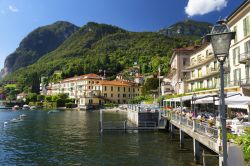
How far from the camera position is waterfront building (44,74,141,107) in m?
135

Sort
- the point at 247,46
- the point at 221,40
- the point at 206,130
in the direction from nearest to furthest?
the point at 221,40
the point at 206,130
the point at 247,46

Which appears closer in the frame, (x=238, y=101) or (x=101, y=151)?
(x=238, y=101)

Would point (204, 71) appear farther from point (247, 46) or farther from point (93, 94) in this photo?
point (93, 94)

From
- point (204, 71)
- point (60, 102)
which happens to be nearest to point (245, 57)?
point (204, 71)

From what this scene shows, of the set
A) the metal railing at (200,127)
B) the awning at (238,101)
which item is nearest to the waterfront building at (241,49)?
the metal railing at (200,127)

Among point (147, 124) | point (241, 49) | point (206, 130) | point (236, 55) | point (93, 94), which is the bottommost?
point (147, 124)

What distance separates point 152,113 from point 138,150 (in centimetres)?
1650

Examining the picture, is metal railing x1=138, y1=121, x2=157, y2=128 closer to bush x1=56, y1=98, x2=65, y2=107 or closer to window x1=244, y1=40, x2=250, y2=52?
window x1=244, y1=40, x2=250, y2=52

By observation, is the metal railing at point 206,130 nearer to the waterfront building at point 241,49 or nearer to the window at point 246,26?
the waterfront building at point 241,49

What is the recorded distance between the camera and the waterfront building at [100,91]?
135 meters

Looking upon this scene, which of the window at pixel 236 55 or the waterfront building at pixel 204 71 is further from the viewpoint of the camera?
the waterfront building at pixel 204 71

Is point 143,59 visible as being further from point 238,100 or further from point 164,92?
point 238,100

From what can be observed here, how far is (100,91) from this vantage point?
135375 mm

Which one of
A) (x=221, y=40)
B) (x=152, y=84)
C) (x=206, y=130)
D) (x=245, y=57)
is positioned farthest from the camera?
(x=152, y=84)
